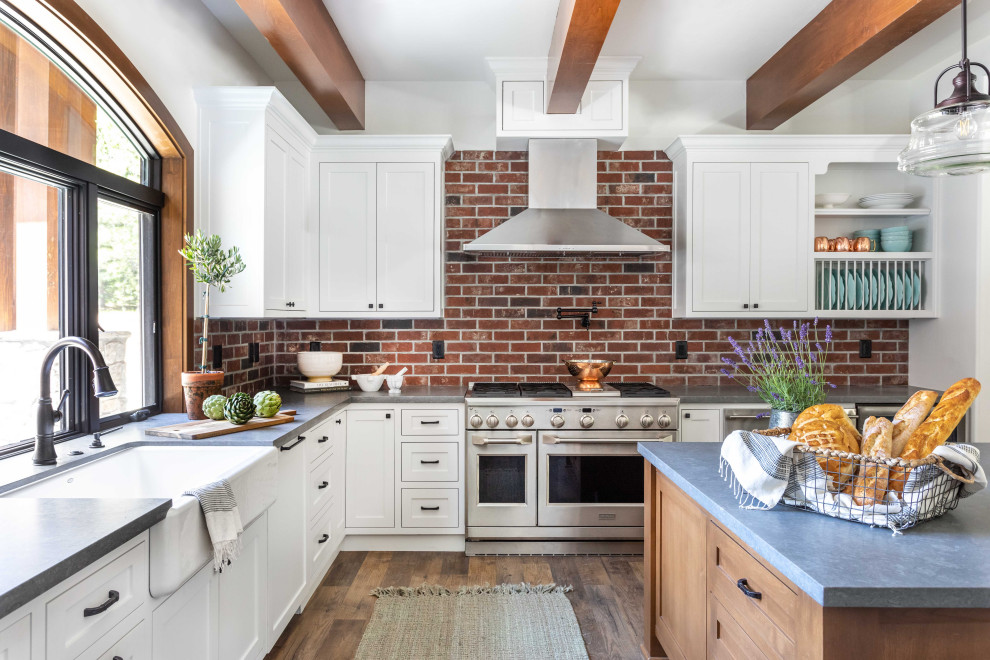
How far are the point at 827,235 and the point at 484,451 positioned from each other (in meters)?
2.60

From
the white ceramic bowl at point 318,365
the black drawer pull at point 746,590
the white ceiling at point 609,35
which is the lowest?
the black drawer pull at point 746,590

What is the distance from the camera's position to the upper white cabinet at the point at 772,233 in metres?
3.62

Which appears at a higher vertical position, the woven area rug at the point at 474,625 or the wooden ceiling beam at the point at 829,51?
the wooden ceiling beam at the point at 829,51

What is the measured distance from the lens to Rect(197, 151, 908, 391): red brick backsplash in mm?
3924

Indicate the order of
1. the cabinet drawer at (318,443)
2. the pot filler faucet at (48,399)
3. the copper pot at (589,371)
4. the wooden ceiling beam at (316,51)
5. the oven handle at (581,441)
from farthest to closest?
the copper pot at (589,371) → the oven handle at (581,441) → the cabinet drawer at (318,443) → the wooden ceiling beam at (316,51) → the pot filler faucet at (48,399)

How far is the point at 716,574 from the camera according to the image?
64.5 inches

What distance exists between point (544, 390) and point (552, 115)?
5.28 ft

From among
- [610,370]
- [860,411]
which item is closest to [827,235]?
[860,411]

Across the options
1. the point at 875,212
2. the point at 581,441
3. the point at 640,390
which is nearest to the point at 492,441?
the point at 581,441

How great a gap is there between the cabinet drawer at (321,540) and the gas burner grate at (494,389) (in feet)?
3.33

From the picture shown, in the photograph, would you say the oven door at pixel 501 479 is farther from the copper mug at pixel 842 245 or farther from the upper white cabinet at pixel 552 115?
the copper mug at pixel 842 245

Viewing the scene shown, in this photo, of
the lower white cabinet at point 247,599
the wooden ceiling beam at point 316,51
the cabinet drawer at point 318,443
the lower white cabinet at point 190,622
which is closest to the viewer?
the lower white cabinet at point 190,622

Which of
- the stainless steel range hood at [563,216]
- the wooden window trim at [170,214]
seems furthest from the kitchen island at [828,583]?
the wooden window trim at [170,214]

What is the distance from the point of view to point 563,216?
3.65 metres
